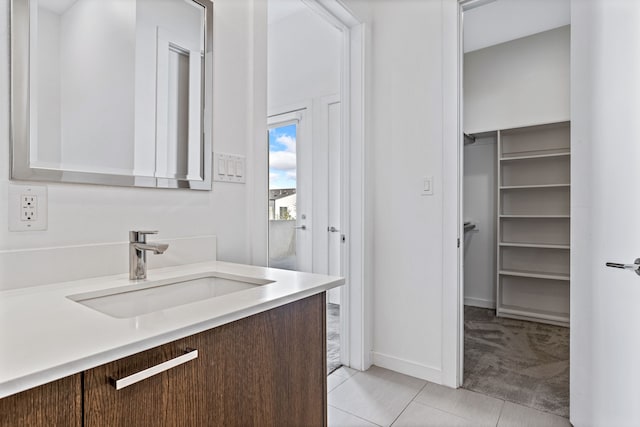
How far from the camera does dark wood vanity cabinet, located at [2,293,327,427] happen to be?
0.58 m

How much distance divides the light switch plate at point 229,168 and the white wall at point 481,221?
293cm

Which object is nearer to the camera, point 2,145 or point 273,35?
point 2,145

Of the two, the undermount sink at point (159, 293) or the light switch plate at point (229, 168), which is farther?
the light switch plate at point (229, 168)

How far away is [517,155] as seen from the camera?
3422mm

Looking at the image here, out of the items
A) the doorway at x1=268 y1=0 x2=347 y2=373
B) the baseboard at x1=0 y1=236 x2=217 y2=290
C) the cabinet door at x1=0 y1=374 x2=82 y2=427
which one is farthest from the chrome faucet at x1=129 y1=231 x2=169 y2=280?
the doorway at x1=268 y1=0 x2=347 y2=373

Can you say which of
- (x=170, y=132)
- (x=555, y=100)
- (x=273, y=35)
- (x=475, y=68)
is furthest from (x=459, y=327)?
(x=273, y=35)

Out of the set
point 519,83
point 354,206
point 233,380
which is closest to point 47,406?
point 233,380

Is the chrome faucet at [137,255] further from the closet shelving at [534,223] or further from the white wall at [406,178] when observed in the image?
the closet shelving at [534,223]

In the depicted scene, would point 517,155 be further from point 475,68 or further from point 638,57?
point 638,57

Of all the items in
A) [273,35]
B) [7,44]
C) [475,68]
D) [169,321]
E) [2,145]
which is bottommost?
[169,321]

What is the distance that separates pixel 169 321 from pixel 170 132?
843 millimetres

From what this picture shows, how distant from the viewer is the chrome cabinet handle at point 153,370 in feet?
1.85

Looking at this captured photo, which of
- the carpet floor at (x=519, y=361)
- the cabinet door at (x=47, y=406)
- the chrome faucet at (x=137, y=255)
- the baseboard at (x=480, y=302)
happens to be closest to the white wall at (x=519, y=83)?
the baseboard at (x=480, y=302)

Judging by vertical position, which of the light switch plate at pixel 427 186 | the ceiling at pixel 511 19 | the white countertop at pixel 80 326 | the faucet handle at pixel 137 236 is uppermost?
the ceiling at pixel 511 19
